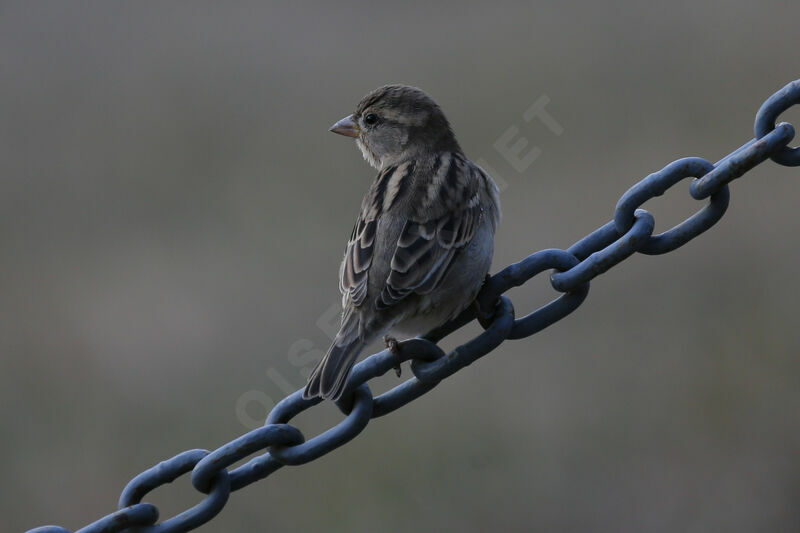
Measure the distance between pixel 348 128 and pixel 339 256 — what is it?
2.86m

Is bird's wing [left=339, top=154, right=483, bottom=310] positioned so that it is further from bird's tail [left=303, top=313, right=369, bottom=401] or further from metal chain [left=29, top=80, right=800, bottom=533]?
metal chain [left=29, top=80, right=800, bottom=533]

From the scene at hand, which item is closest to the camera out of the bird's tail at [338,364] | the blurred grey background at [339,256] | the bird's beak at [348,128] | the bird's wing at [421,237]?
the bird's tail at [338,364]

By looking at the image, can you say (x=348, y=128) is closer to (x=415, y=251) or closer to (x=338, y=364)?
(x=415, y=251)

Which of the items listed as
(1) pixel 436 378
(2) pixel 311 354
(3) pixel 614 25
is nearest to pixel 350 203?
(2) pixel 311 354

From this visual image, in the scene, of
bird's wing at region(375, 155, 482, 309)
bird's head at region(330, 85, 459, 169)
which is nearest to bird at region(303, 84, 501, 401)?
bird's wing at region(375, 155, 482, 309)

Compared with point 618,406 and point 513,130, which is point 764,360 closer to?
point 618,406

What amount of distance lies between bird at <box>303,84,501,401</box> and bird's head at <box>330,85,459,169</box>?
23 cm

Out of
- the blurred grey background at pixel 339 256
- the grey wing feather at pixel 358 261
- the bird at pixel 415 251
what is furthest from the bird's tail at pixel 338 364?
the blurred grey background at pixel 339 256

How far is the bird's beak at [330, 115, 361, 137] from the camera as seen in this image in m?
5.52

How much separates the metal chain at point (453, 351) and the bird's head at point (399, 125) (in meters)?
2.17

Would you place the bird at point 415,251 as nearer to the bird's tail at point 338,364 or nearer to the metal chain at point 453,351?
the bird's tail at point 338,364

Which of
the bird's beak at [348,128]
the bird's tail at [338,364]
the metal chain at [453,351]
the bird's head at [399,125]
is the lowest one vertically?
the metal chain at [453,351]

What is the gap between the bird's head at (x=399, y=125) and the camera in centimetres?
540

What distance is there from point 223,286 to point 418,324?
4.25 metres
